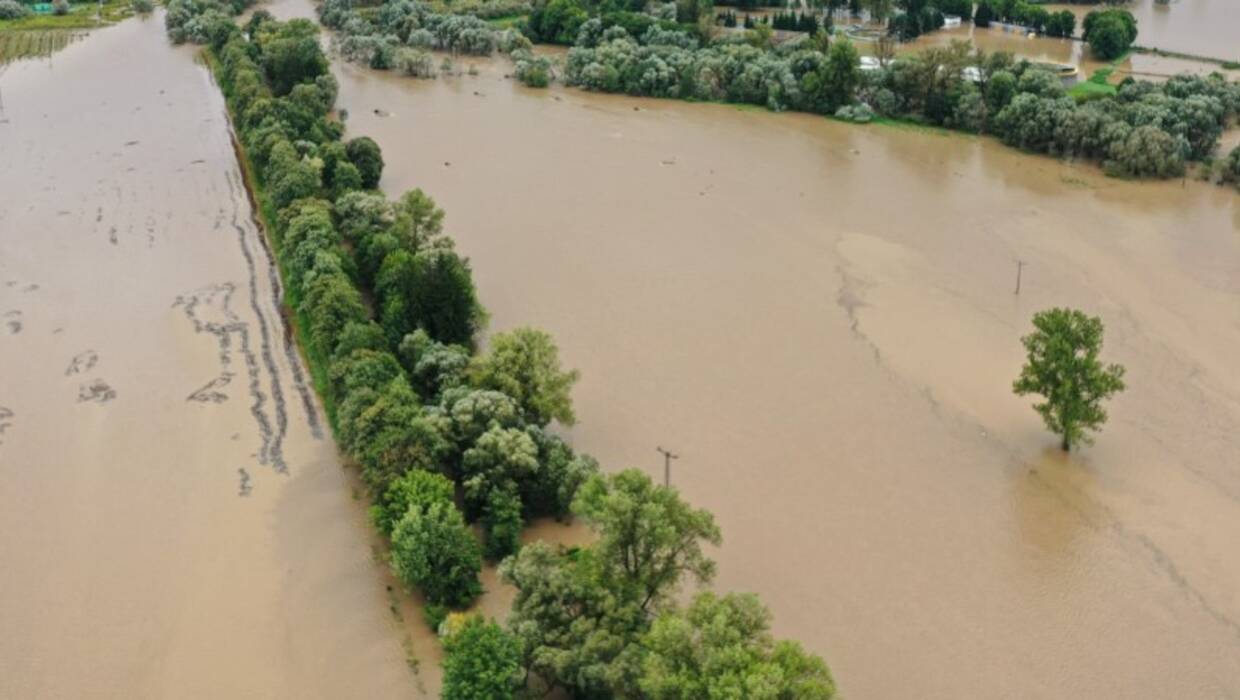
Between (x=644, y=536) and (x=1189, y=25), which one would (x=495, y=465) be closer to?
(x=644, y=536)

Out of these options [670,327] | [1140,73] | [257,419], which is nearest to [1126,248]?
[670,327]

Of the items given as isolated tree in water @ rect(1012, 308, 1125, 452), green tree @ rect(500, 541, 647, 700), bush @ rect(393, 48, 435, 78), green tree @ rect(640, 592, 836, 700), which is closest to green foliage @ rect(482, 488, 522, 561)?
green tree @ rect(500, 541, 647, 700)

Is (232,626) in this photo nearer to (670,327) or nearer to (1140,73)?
(670,327)

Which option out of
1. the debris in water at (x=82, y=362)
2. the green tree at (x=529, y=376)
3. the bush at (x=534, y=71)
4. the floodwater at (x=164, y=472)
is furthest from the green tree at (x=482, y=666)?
the bush at (x=534, y=71)

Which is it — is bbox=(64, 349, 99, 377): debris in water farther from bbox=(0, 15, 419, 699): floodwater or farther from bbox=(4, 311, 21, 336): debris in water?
bbox=(4, 311, 21, 336): debris in water

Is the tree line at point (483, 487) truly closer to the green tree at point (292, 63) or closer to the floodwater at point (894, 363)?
the floodwater at point (894, 363)

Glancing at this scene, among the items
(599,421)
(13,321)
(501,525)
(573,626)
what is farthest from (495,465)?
(13,321)
